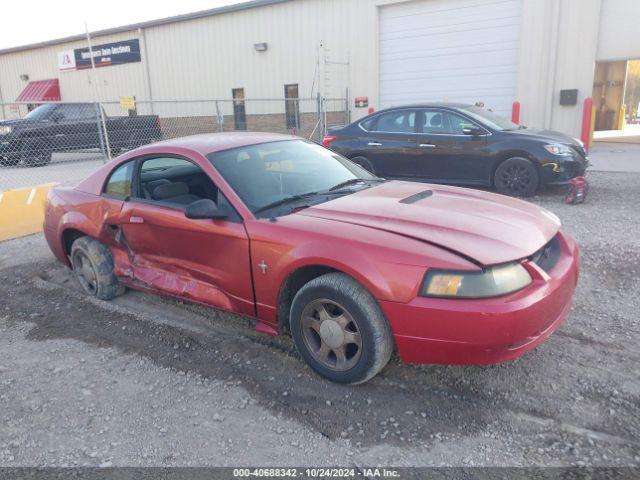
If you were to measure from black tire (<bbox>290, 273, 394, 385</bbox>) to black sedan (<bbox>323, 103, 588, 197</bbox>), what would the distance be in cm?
577

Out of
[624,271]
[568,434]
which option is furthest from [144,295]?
[624,271]

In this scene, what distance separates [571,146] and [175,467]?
7.41m

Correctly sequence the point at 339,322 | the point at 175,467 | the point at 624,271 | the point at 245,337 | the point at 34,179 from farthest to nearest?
the point at 34,179 → the point at 624,271 → the point at 245,337 → the point at 339,322 → the point at 175,467

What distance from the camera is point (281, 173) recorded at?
3789mm

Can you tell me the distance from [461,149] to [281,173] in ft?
16.6

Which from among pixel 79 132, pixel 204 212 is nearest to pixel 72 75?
pixel 79 132

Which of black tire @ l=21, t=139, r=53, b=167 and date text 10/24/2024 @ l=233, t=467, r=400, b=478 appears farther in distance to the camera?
black tire @ l=21, t=139, r=53, b=167

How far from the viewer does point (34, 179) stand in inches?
510

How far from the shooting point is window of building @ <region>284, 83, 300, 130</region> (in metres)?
19.0

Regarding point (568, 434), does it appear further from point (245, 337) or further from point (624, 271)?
point (624, 271)

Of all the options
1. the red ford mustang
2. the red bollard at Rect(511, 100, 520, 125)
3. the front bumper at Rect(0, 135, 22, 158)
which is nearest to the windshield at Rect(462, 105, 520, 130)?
the red ford mustang

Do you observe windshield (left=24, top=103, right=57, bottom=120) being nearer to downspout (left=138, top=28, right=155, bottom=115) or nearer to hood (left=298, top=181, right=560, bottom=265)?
downspout (left=138, top=28, right=155, bottom=115)

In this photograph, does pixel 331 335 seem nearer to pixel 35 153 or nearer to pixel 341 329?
pixel 341 329

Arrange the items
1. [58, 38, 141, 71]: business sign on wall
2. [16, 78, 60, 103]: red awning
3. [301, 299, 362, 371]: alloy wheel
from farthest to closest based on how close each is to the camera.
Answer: [16, 78, 60, 103]: red awning
[58, 38, 141, 71]: business sign on wall
[301, 299, 362, 371]: alloy wheel
